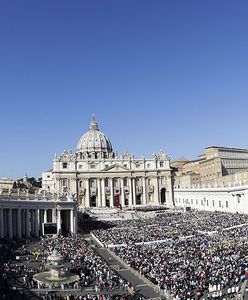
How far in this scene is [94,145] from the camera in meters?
161

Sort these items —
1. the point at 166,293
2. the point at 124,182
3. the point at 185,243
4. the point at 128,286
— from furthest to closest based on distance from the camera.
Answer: the point at 124,182 → the point at 185,243 → the point at 128,286 → the point at 166,293

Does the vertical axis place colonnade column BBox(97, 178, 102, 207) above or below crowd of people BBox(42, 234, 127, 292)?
above

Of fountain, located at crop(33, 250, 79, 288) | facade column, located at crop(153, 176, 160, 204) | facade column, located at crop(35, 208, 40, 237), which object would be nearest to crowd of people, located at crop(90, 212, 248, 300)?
fountain, located at crop(33, 250, 79, 288)

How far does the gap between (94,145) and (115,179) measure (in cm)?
3470

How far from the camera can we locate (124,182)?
12900cm

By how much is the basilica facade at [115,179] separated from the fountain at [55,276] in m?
87.4

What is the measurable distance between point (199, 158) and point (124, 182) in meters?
33.2

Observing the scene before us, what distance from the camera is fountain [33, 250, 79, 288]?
111ft

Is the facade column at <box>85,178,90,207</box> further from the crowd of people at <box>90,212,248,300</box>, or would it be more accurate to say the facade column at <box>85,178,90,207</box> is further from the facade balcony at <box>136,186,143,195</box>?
the crowd of people at <box>90,212,248,300</box>

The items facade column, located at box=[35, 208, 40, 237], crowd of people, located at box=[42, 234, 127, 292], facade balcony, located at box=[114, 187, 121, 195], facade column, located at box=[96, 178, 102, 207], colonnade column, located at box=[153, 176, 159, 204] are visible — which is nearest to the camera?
crowd of people, located at box=[42, 234, 127, 292]

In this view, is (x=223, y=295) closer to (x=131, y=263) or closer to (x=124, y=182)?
(x=131, y=263)

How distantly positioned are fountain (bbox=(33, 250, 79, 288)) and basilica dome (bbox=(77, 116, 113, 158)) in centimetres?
12116

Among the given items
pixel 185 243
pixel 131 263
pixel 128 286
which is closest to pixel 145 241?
pixel 185 243

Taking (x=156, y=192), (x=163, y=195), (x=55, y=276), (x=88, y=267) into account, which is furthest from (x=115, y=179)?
(x=55, y=276)
